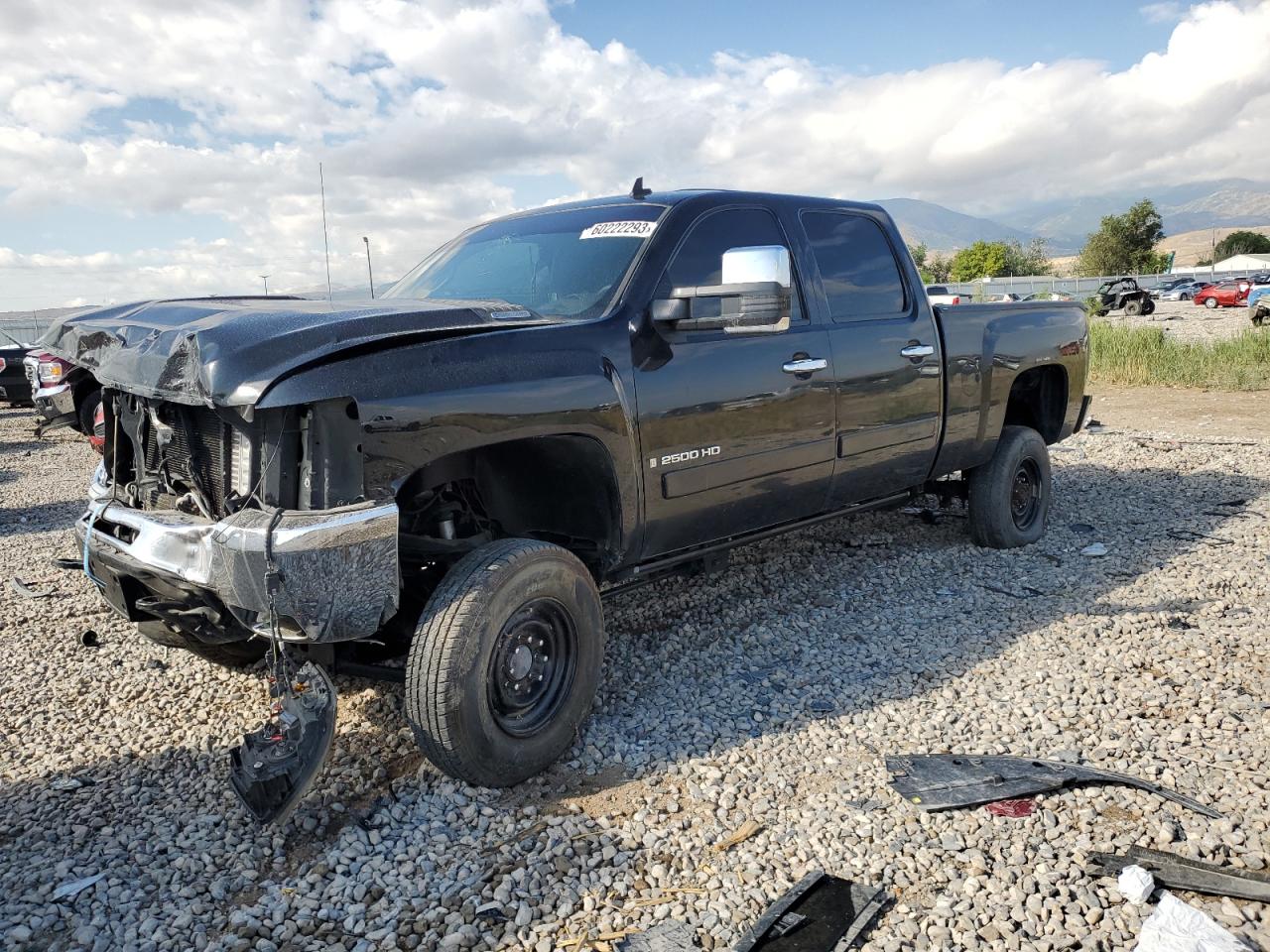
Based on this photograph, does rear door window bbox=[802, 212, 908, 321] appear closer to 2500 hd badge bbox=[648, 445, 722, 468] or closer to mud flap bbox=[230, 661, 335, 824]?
2500 hd badge bbox=[648, 445, 722, 468]

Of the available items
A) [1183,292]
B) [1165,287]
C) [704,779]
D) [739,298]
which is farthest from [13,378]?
[1165,287]

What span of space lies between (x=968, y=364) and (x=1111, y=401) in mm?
10237

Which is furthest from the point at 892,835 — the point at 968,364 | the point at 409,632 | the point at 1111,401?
the point at 1111,401

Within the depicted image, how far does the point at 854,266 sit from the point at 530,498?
87.5 inches

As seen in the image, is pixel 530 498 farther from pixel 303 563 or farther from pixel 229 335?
pixel 229 335

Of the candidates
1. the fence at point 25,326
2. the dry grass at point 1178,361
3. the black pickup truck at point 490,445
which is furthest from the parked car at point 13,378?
the dry grass at point 1178,361

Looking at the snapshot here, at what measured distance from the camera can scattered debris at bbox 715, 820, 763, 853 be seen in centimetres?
288

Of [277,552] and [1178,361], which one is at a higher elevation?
[277,552]

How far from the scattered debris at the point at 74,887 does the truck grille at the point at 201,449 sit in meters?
1.11

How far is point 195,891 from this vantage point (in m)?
2.69

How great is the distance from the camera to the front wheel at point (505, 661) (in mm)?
2980

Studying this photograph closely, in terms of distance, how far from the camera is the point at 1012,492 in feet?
20.1

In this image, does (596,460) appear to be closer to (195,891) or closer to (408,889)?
(408,889)

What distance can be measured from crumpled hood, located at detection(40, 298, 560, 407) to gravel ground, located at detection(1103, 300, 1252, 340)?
22678 mm
